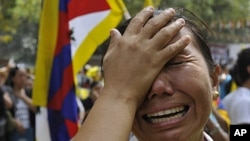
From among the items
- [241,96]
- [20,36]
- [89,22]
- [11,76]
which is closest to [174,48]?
[89,22]

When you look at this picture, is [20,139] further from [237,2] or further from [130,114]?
[237,2]

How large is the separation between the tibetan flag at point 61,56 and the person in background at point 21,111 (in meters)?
2.69

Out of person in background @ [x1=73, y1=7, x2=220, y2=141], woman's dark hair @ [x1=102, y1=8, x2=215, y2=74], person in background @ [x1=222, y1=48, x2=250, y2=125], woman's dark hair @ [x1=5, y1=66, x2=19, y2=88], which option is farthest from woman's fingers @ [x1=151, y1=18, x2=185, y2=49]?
woman's dark hair @ [x1=5, y1=66, x2=19, y2=88]

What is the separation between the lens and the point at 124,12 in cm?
429

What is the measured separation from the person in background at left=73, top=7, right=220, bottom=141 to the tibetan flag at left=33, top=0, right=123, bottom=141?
267 cm

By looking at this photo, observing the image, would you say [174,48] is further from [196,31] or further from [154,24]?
[196,31]

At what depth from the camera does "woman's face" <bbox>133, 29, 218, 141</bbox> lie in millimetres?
1421

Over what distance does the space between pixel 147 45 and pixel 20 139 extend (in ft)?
19.8

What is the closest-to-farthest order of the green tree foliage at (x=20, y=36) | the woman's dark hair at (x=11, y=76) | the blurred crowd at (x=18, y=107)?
the blurred crowd at (x=18, y=107), the woman's dark hair at (x=11, y=76), the green tree foliage at (x=20, y=36)

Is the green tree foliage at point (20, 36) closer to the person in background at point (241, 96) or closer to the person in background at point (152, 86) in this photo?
the person in background at point (241, 96)

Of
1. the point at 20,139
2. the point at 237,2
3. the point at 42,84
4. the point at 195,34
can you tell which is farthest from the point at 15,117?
the point at 237,2

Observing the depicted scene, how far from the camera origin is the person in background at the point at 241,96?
4320mm

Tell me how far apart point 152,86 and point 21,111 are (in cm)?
581

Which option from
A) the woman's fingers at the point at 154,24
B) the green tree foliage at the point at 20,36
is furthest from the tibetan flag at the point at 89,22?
the green tree foliage at the point at 20,36
